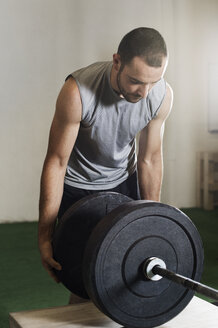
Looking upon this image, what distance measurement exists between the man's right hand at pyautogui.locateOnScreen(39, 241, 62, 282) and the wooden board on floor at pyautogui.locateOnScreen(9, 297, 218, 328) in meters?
0.12

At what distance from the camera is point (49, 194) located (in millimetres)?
1713

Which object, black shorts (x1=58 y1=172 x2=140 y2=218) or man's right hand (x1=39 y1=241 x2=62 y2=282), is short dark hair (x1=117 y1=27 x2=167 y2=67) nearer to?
black shorts (x1=58 y1=172 x2=140 y2=218)

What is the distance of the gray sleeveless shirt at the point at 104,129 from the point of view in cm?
172

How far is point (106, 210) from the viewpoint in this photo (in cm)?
159

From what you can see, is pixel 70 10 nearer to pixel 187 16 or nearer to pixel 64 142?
pixel 187 16

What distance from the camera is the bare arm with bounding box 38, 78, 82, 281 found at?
5.50 ft

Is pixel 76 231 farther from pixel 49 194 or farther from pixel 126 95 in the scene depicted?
pixel 126 95

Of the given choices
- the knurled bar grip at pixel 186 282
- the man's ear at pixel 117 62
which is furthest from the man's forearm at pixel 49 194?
the knurled bar grip at pixel 186 282

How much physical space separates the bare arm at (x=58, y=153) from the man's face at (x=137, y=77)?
0.55 feet

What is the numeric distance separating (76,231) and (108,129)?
0.40 meters

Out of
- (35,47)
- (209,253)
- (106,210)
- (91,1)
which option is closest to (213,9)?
(91,1)

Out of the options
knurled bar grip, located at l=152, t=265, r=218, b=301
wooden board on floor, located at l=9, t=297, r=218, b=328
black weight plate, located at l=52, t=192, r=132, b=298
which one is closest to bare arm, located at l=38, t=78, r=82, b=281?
black weight plate, located at l=52, t=192, r=132, b=298

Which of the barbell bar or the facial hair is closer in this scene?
the barbell bar

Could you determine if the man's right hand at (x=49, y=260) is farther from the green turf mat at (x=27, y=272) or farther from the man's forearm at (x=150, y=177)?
the green turf mat at (x=27, y=272)
